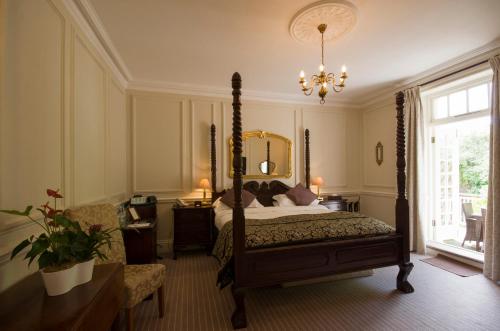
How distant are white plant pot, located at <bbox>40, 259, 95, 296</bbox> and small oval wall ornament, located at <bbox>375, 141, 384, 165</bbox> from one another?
17.6ft

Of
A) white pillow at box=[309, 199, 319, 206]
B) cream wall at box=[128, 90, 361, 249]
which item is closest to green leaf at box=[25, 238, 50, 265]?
cream wall at box=[128, 90, 361, 249]

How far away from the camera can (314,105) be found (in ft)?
17.7

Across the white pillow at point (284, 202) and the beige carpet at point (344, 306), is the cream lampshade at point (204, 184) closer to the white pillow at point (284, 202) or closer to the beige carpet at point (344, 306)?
the white pillow at point (284, 202)

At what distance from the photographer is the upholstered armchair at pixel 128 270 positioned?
193 centimetres

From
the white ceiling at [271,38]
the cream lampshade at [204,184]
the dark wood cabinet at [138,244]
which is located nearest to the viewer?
the white ceiling at [271,38]

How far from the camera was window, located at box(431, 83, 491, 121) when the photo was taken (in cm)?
352

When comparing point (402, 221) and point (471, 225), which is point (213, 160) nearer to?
point (402, 221)

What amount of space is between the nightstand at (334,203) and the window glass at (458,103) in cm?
247

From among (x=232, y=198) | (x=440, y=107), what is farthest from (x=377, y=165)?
(x=232, y=198)

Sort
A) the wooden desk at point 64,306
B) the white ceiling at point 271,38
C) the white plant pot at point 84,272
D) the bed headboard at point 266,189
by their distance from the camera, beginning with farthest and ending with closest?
the bed headboard at point 266,189 → the white ceiling at point 271,38 → the white plant pot at point 84,272 → the wooden desk at point 64,306

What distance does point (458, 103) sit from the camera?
12.8 feet

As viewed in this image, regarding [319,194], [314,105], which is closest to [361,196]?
[319,194]

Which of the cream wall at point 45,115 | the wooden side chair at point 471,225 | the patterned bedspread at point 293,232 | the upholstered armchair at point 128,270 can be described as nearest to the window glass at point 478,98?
the wooden side chair at point 471,225

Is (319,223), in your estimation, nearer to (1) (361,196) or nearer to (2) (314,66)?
(2) (314,66)
